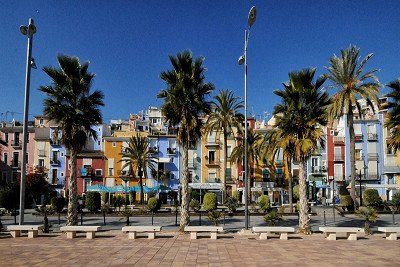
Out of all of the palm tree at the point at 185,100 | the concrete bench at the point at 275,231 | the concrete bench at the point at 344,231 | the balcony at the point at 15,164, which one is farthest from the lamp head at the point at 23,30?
the balcony at the point at 15,164

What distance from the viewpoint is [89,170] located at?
56.2 metres

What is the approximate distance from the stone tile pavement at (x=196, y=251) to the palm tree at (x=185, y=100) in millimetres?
4195

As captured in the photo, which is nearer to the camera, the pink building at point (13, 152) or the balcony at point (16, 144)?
the pink building at point (13, 152)

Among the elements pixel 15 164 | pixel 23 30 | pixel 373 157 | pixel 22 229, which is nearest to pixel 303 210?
pixel 22 229

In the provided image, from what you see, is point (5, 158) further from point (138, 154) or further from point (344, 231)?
point (344, 231)

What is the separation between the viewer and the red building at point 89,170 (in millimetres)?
56125

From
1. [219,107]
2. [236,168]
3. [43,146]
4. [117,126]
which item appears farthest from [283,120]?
[117,126]

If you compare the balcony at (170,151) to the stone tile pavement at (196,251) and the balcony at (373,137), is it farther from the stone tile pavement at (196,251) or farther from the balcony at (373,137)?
the stone tile pavement at (196,251)

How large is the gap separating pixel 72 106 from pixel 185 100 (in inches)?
277

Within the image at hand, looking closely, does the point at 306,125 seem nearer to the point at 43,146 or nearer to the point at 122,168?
the point at 122,168

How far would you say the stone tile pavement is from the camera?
13109mm

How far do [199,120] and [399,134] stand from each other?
684 inches

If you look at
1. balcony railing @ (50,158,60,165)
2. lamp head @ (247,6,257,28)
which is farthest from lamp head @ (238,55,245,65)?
balcony railing @ (50,158,60,165)

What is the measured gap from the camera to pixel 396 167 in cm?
5494
